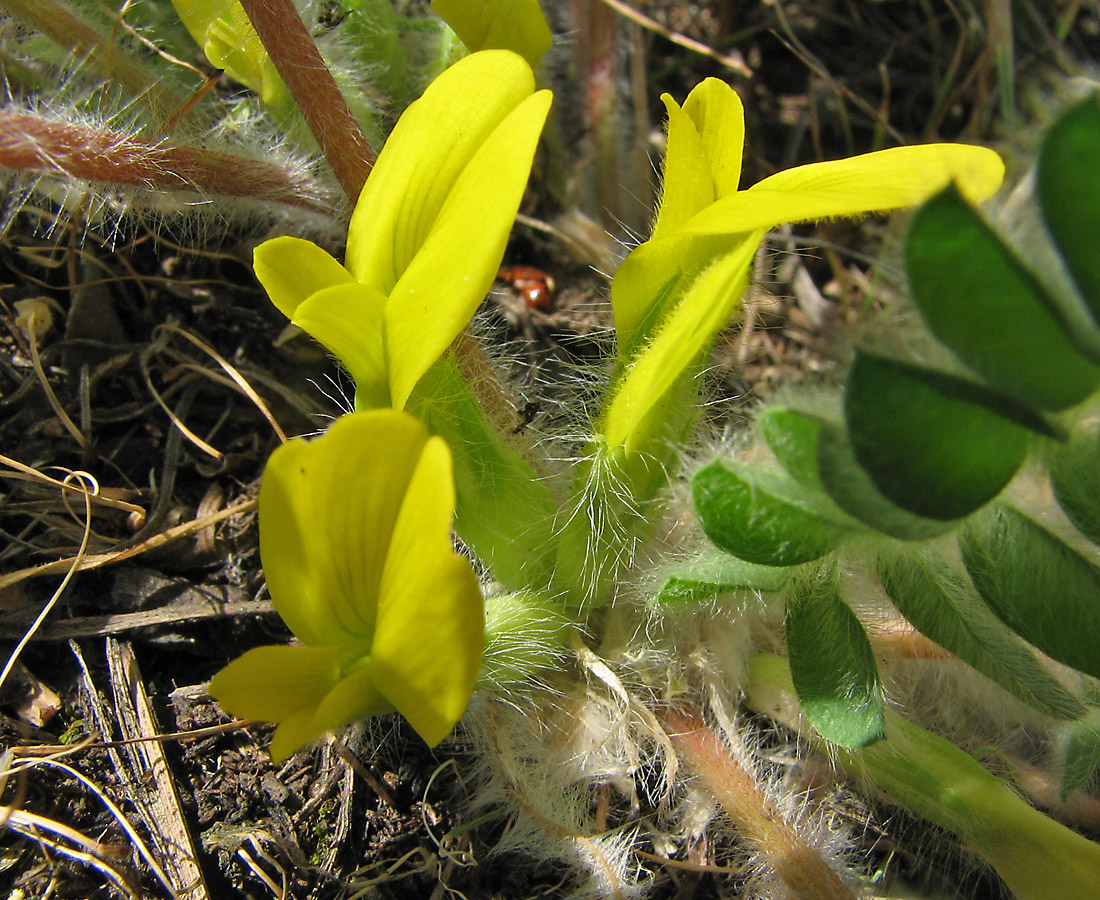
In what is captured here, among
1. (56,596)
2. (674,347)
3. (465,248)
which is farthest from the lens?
(56,596)

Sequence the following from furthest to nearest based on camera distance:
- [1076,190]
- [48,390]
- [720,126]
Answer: [48,390] < [720,126] < [1076,190]

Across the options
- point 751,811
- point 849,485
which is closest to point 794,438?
point 849,485

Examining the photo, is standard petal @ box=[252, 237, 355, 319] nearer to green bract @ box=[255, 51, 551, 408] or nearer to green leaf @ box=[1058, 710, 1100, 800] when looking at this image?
green bract @ box=[255, 51, 551, 408]

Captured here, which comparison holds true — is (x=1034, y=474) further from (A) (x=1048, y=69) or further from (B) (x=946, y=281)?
(A) (x=1048, y=69)

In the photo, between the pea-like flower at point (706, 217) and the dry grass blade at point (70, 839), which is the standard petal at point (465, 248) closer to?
the pea-like flower at point (706, 217)

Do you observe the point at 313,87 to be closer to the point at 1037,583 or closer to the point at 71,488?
the point at 71,488

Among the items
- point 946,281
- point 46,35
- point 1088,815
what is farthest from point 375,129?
point 1088,815

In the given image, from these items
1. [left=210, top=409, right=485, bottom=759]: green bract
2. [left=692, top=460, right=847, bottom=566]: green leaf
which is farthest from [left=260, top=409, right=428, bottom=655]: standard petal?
[left=692, top=460, right=847, bottom=566]: green leaf
